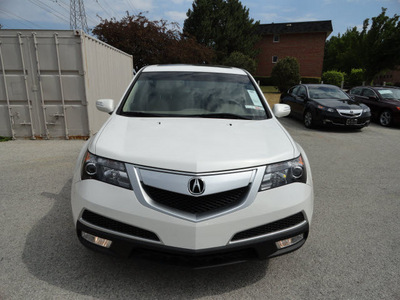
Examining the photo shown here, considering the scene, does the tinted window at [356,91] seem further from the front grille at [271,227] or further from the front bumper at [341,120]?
the front grille at [271,227]

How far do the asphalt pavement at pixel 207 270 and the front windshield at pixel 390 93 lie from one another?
8344 millimetres

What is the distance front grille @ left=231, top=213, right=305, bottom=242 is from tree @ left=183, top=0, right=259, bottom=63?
31.7 metres

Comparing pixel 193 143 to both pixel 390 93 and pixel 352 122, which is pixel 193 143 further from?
pixel 390 93

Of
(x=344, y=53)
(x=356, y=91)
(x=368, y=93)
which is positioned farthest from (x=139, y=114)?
(x=344, y=53)

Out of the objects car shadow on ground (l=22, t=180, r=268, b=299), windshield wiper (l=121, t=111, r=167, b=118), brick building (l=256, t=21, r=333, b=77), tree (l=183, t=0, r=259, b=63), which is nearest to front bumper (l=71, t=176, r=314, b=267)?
car shadow on ground (l=22, t=180, r=268, b=299)

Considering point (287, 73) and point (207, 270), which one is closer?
point (207, 270)

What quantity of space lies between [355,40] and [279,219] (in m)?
29.6

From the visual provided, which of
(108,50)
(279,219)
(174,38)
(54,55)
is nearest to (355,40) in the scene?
(174,38)

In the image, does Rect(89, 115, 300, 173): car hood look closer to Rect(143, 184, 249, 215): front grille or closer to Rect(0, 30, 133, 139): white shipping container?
Rect(143, 184, 249, 215): front grille

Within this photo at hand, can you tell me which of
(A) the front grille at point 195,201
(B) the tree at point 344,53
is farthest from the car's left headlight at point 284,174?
(B) the tree at point 344,53

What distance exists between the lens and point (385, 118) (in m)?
11.2

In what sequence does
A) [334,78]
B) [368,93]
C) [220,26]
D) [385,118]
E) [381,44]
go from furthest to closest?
1. [220,26]
2. [334,78]
3. [381,44]
4. [368,93]
5. [385,118]

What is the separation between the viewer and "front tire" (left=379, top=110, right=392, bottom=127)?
11.0m

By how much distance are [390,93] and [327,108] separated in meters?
4.09
